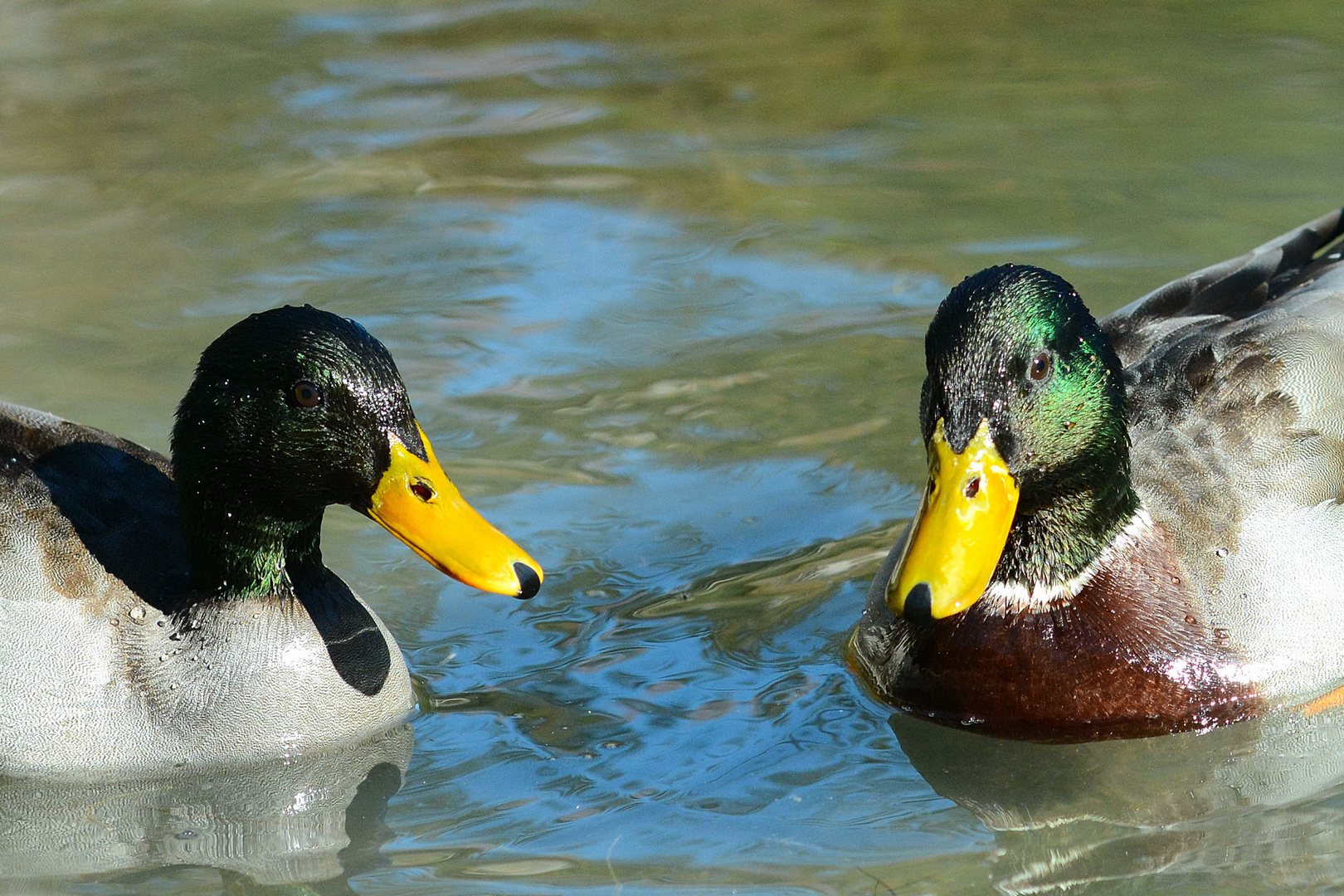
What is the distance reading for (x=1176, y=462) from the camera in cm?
524

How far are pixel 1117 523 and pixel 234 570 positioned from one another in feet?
8.06

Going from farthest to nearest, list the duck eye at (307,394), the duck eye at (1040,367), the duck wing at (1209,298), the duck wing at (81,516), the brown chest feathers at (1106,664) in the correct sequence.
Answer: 1. the duck wing at (1209,298)
2. the duck wing at (81,516)
3. the brown chest feathers at (1106,664)
4. the duck eye at (307,394)
5. the duck eye at (1040,367)

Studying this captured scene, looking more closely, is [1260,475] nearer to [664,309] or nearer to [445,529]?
[445,529]

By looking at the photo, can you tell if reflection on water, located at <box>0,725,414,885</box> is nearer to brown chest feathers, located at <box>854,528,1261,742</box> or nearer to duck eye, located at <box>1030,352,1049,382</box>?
brown chest feathers, located at <box>854,528,1261,742</box>

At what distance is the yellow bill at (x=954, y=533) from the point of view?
4.49 m

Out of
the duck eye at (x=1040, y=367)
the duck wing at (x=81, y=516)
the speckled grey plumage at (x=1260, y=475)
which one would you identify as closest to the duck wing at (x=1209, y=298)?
the speckled grey plumage at (x=1260, y=475)

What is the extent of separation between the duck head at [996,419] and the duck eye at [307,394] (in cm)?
159

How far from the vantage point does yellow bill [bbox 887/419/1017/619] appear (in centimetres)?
449

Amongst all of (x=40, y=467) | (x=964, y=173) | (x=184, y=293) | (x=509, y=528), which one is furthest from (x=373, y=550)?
(x=964, y=173)

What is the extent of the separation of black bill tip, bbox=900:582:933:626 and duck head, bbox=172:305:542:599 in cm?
98

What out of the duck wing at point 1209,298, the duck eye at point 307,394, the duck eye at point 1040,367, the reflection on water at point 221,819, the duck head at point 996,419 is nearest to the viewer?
the duck head at point 996,419

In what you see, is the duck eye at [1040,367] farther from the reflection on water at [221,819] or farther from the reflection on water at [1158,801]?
the reflection on water at [221,819]

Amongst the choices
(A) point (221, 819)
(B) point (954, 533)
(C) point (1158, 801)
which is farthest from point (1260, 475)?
(A) point (221, 819)

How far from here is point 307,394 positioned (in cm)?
488
